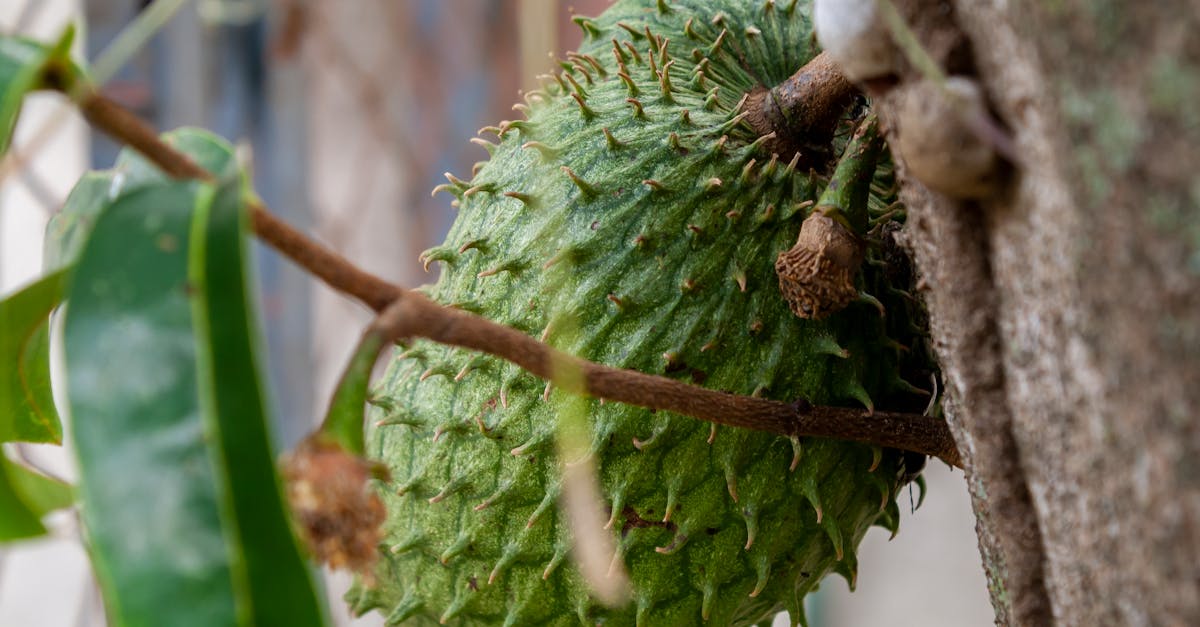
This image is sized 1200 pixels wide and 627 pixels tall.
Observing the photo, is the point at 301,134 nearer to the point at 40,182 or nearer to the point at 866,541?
the point at 40,182

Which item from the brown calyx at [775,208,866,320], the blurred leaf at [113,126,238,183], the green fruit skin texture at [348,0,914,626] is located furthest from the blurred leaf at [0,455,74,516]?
the brown calyx at [775,208,866,320]

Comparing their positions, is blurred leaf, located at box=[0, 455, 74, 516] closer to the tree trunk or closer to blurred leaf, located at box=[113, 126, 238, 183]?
blurred leaf, located at box=[113, 126, 238, 183]

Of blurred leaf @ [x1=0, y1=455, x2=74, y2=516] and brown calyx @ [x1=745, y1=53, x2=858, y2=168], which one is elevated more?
brown calyx @ [x1=745, y1=53, x2=858, y2=168]

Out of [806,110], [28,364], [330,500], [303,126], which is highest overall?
[303,126]

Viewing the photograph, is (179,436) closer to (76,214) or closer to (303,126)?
(76,214)

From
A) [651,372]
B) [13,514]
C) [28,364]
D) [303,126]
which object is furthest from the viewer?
[303,126]

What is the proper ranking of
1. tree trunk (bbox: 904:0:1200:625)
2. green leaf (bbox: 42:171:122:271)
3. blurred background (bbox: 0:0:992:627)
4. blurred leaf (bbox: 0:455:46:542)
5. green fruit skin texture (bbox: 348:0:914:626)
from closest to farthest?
tree trunk (bbox: 904:0:1200:625)
blurred leaf (bbox: 0:455:46:542)
green leaf (bbox: 42:171:122:271)
green fruit skin texture (bbox: 348:0:914:626)
blurred background (bbox: 0:0:992:627)

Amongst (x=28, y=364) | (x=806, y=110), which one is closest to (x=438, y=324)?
(x=28, y=364)
